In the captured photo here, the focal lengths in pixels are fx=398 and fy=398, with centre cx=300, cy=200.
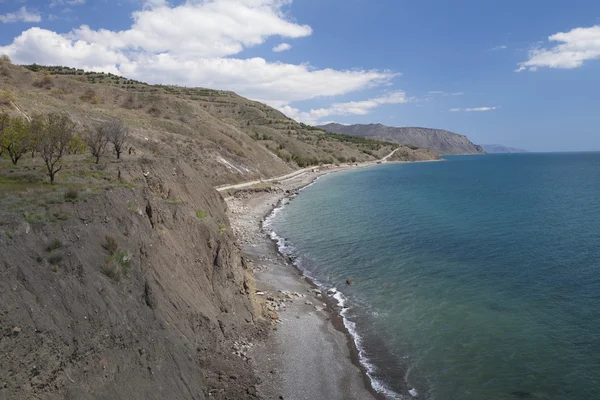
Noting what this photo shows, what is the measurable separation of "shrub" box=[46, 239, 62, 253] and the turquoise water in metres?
A: 13.1

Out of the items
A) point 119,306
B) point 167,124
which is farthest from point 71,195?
point 167,124

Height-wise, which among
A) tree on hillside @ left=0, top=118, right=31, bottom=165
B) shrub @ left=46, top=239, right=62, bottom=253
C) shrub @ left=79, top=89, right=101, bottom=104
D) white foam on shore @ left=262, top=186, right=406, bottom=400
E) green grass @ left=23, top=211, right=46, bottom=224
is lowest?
white foam on shore @ left=262, top=186, right=406, bottom=400

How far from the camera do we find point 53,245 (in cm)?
1277

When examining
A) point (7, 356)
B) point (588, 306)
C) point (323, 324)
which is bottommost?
point (323, 324)

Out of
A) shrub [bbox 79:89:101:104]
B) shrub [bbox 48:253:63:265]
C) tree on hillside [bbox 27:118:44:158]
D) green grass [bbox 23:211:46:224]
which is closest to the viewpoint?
shrub [bbox 48:253:63:265]

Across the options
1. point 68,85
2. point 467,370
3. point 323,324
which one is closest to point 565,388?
point 467,370

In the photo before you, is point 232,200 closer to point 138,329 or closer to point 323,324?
point 323,324

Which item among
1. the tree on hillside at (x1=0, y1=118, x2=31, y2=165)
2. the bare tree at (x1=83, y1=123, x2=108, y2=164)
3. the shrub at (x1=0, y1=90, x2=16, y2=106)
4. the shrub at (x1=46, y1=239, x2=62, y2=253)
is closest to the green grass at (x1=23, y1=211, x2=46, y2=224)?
the shrub at (x1=46, y1=239, x2=62, y2=253)

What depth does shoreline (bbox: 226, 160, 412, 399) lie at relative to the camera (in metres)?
15.6

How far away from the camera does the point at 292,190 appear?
259 ft

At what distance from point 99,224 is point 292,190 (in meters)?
64.3

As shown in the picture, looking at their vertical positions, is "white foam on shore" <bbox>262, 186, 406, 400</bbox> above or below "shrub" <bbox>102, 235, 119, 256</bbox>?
below

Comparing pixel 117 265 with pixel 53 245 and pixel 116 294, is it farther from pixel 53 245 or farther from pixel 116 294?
pixel 53 245

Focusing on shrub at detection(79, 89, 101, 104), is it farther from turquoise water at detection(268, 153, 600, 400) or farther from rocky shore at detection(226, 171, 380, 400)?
rocky shore at detection(226, 171, 380, 400)
